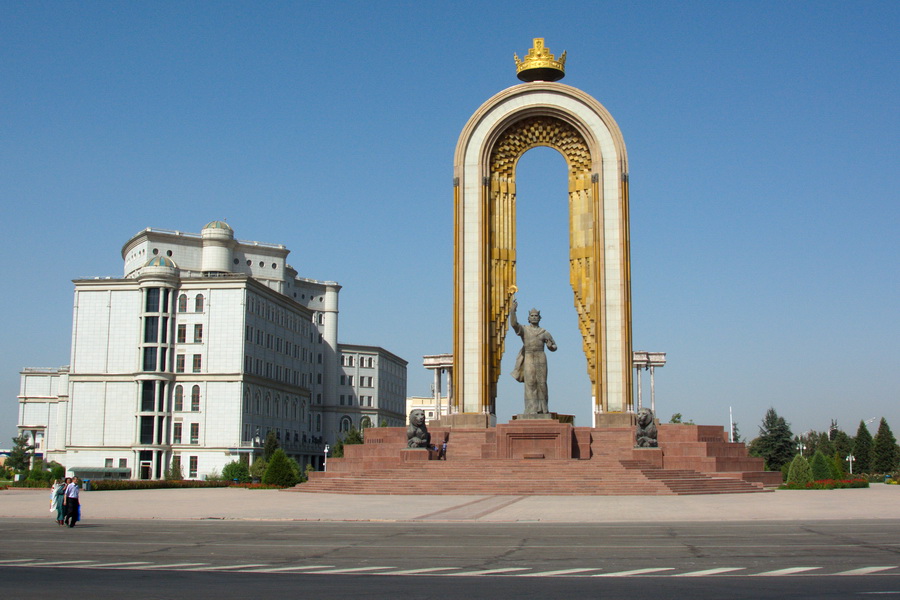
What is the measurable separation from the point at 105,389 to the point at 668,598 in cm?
7914

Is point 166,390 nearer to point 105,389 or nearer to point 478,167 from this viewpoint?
point 105,389

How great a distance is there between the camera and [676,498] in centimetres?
2733

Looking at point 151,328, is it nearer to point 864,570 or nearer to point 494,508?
point 494,508

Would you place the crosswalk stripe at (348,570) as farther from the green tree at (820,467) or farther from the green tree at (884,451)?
the green tree at (884,451)

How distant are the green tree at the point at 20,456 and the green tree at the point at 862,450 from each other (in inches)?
3078

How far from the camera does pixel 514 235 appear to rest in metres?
44.9

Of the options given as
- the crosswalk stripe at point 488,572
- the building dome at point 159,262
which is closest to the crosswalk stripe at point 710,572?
the crosswalk stripe at point 488,572

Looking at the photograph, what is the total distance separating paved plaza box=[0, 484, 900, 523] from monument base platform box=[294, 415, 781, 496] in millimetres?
1306

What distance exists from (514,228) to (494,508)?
23.3 meters

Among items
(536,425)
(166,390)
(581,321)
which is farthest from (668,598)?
(166,390)

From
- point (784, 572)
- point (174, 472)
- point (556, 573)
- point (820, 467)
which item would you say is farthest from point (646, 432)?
point (174, 472)

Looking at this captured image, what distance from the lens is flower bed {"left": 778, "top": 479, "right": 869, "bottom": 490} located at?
1390 inches

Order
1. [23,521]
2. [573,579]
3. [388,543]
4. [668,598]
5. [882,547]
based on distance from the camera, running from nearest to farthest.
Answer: [668,598], [573,579], [882,547], [388,543], [23,521]

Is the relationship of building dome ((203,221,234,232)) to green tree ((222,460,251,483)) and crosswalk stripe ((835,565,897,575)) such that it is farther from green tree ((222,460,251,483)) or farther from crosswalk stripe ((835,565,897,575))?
crosswalk stripe ((835,565,897,575))
